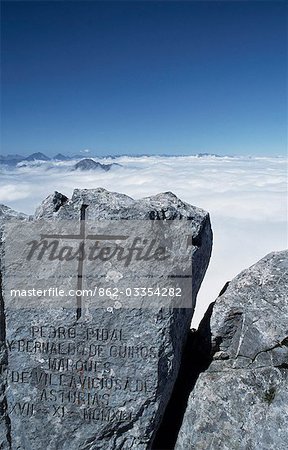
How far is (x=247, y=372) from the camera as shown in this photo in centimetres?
697

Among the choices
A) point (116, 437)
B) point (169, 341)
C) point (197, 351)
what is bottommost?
point (116, 437)

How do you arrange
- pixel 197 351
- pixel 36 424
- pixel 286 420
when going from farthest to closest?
pixel 197 351 < pixel 36 424 < pixel 286 420

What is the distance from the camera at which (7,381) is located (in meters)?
7.09

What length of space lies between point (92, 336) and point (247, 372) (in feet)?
8.88

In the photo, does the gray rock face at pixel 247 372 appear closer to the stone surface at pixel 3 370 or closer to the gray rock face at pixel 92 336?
the gray rock face at pixel 92 336

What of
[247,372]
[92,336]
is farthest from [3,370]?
[247,372]

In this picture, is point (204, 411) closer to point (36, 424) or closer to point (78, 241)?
point (36, 424)

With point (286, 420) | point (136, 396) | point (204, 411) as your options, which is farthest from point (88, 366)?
point (286, 420)

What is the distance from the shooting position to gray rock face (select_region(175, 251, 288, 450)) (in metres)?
6.66

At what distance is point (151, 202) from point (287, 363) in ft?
11.7

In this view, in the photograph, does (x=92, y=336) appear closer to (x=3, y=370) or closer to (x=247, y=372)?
(x=3, y=370)

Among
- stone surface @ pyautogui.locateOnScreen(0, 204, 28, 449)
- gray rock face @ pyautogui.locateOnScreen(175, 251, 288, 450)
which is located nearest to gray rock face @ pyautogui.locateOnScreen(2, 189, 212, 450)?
stone surface @ pyautogui.locateOnScreen(0, 204, 28, 449)

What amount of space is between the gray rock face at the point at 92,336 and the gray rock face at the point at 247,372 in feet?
2.42

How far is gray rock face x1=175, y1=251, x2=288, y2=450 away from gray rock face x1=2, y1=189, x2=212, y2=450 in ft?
2.42
